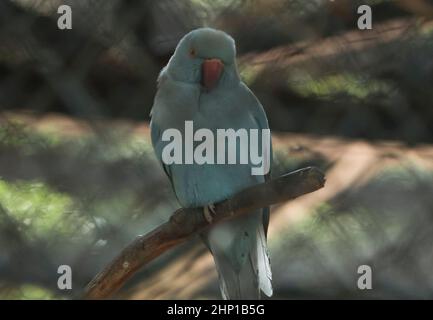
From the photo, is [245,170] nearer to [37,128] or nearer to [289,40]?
[289,40]

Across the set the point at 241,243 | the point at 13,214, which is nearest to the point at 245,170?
the point at 241,243

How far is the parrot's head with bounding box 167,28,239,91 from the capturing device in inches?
44.5

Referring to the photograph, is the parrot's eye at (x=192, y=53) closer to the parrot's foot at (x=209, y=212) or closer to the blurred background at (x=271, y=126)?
the blurred background at (x=271, y=126)

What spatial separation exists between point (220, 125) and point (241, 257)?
184 mm

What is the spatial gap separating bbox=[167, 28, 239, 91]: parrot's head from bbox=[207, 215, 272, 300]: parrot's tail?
194 mm

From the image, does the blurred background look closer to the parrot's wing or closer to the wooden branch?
the parrot's wing

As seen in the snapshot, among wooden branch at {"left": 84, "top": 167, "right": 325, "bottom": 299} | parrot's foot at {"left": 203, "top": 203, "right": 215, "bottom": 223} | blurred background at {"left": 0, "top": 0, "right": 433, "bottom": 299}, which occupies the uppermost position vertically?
blurred background at {"left": 0, "top": 0, "right": 433, "bottom": 299}

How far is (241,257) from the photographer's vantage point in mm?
1160

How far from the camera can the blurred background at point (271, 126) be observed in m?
1.12

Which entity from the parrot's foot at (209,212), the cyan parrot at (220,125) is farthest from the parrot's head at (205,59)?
the parrot's foot at (209,212)

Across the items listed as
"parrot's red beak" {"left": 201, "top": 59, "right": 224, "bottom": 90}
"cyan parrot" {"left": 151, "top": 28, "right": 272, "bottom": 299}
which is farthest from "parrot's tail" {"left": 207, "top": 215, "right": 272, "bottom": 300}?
"parrot's red beak" {"left": 201, "top": 59, "right": 224, "bottom": 90}

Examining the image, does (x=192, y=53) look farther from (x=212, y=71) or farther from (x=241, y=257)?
(x=241, y=257)

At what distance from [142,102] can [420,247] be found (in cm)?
45

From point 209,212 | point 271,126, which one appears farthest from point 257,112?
point 209,212
